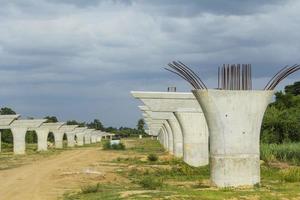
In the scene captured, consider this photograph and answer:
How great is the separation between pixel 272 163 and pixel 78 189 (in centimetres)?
1267

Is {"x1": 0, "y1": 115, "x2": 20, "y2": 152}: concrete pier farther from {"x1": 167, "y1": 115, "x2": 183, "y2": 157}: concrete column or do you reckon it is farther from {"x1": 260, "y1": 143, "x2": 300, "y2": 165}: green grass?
{"x1": 260, "y1": 143, "x2": 300, "y2": 165}: green grass

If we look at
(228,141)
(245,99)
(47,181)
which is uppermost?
(245,99)

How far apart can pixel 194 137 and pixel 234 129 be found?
47.2 ft

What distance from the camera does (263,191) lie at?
1616 cm

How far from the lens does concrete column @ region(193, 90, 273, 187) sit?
698 inches

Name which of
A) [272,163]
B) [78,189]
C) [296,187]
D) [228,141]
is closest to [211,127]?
[228,141]

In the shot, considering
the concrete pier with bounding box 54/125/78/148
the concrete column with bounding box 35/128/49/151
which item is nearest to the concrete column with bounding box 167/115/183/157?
the concrete column with bounding box 35/128/49/151

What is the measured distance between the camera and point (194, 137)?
32156mm

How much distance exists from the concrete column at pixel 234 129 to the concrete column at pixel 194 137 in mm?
13891

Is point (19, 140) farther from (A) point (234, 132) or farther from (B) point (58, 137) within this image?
(A) point (234, 132)

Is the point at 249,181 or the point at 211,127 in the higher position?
the point at 211,127

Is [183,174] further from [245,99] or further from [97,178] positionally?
[245,99]

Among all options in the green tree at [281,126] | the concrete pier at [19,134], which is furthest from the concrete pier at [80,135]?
the green tree at [281,126]

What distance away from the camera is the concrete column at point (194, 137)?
105 ft
